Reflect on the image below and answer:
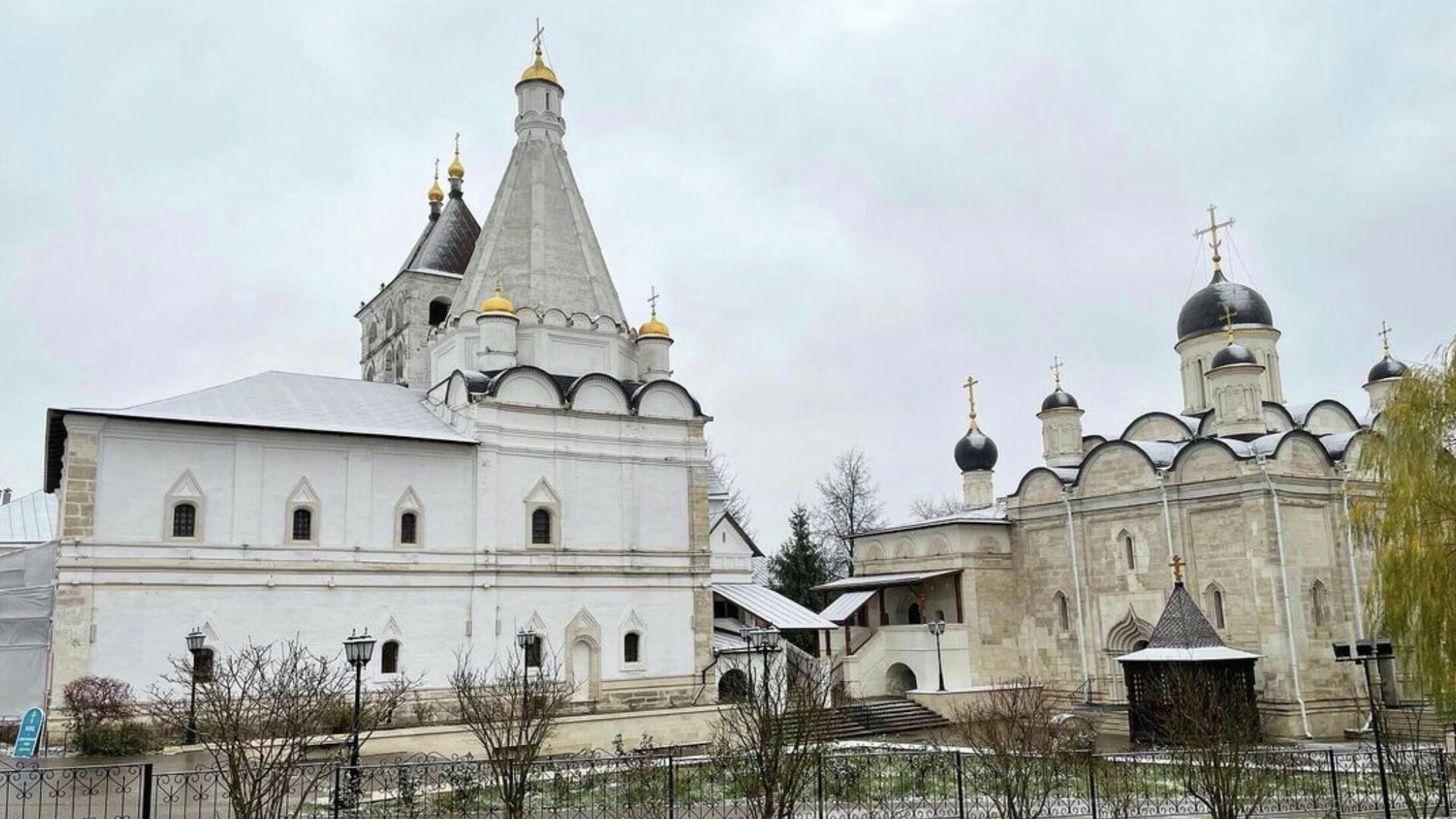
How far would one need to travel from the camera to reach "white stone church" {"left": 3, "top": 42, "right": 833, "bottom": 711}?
17.5 meters

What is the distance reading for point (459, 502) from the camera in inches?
804

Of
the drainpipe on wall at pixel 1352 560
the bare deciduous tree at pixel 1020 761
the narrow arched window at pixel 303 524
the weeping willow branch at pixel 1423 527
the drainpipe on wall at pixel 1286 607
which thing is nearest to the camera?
the bare deciduous tree at pixel 1020 761

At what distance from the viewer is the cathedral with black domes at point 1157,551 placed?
21328 mm

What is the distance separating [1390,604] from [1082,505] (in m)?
11.9

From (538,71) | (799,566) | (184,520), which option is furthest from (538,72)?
(799,566)

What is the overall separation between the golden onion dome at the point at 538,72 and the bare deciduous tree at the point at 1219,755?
19.3 meters

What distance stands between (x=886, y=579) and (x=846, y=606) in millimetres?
1400

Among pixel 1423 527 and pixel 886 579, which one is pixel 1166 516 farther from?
pixel 1423 527

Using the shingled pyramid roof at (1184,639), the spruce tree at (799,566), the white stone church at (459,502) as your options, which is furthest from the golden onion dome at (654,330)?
the spruce tree at (799,566)

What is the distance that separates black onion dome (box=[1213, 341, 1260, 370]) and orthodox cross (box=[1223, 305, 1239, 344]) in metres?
0.97

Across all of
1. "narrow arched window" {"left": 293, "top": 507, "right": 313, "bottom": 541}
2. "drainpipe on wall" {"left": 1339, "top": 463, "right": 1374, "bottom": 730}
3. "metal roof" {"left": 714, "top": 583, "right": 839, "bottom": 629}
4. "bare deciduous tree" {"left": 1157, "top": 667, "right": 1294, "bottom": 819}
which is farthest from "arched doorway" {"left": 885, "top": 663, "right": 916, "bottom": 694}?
"bare deciduous tree" {"left": 1157, "top": 667, "right": 1294, "bottom": 819}

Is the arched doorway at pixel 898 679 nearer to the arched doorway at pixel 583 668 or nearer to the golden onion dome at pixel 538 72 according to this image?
the arched doorway at pixel 583 668

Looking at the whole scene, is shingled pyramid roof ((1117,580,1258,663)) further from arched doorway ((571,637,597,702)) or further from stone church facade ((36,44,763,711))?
arched doorway ((571,637,597,702))

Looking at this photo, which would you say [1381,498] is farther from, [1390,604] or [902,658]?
[902,658]
